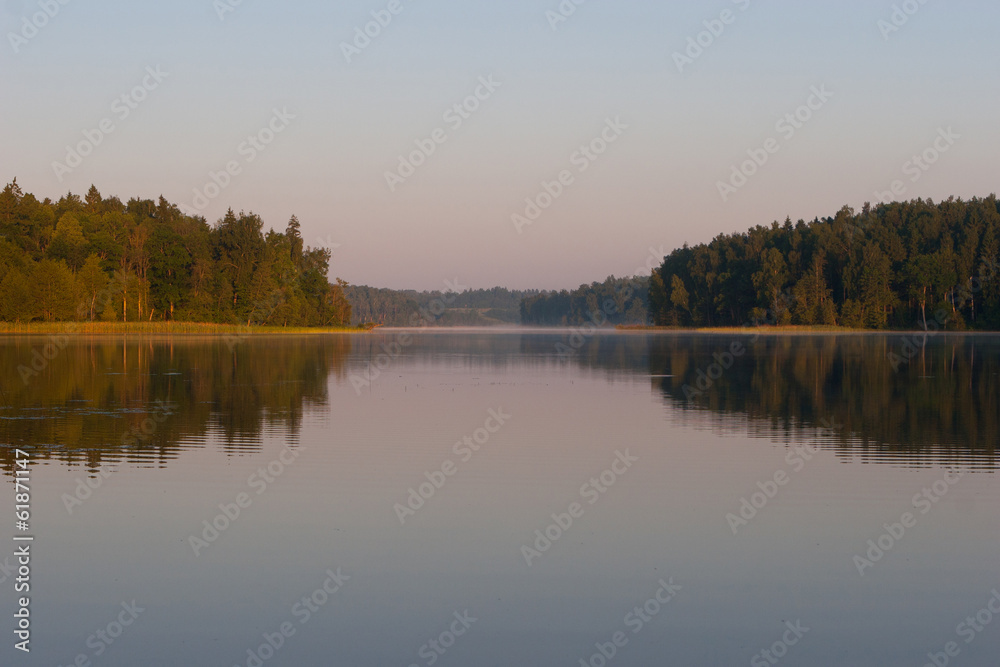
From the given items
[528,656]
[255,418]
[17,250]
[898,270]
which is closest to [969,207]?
[898,270]

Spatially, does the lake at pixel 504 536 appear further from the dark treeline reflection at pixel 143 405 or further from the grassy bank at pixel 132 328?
the grassy bank at pixel 132 328

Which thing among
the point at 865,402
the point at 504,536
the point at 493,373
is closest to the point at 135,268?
the point at 493,373

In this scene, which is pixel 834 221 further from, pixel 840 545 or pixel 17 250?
pixel 840 545

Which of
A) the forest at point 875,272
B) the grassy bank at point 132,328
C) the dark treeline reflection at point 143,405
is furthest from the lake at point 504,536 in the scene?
the forest at point 875,272

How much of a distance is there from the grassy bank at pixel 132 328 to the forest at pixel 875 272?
261 ft

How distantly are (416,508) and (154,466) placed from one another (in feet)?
19.0

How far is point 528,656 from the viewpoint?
7.82 metres

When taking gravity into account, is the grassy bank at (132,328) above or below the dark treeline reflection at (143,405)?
above

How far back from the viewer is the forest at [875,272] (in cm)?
14400

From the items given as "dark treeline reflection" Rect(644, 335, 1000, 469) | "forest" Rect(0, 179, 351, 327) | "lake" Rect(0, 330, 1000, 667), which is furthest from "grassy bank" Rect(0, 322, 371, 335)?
"lake" Rect(0, 330, 1000, 667)

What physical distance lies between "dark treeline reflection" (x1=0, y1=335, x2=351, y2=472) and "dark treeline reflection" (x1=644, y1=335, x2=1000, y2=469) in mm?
11973

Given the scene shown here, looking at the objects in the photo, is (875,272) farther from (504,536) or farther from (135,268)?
(504,536)

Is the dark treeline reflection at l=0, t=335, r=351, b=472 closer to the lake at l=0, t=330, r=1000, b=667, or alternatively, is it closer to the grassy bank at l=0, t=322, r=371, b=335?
the lake at l=0, t=330, r=1000, b=667

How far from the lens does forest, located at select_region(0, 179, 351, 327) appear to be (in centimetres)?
11131
